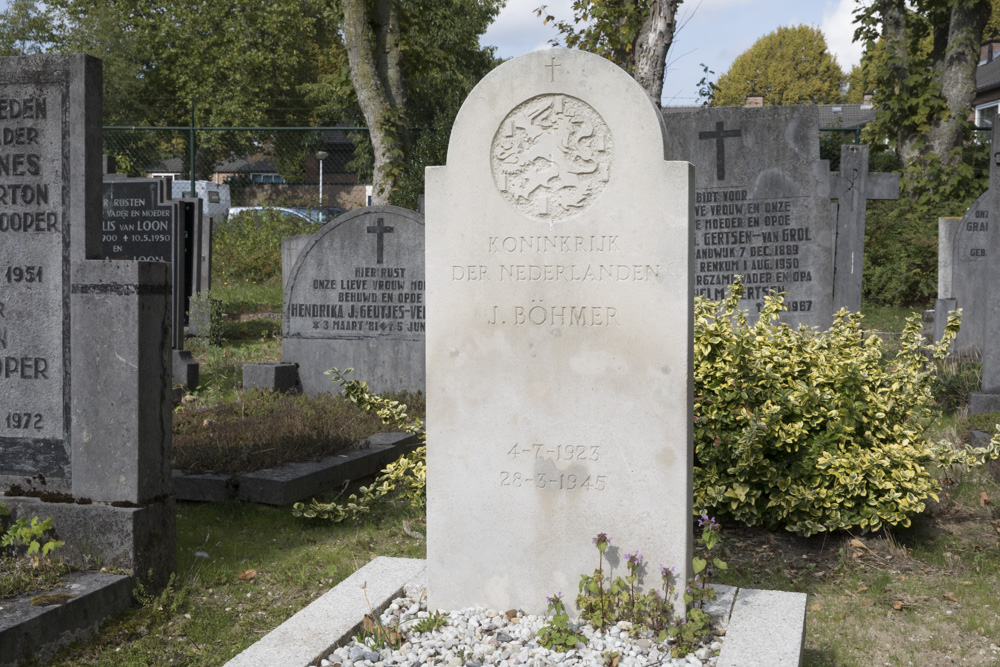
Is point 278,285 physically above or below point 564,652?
above

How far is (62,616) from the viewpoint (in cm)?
362

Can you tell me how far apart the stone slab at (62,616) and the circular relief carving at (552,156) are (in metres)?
2.27

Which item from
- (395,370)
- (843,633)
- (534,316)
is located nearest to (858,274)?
(395,370)

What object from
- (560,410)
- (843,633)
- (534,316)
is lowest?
(843,633)

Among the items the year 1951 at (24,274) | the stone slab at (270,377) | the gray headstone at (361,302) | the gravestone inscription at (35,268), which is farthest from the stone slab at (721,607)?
the stone slab at (270,377)

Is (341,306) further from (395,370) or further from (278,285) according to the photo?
(278,285)

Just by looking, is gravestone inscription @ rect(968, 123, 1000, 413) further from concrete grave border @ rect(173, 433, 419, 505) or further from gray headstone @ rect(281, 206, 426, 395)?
concrete grave border @ rect(173, 433, 419, 505)

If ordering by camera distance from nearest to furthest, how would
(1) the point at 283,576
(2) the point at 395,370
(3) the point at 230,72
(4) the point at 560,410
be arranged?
1. (4) the point at 560,410
2. (1) the point at 283,576
3. (2) the point at 395,370
4. (3) the point at 230,72

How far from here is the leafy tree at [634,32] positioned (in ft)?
28.0

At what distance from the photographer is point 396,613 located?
3.45 meters

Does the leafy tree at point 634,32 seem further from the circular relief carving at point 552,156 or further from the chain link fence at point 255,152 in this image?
the chain link fence at point 255,152

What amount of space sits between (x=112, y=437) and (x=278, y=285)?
13324mm

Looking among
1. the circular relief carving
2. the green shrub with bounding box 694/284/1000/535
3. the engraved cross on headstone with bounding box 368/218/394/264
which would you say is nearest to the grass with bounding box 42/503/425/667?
the green shrub with bounding box 694/284/1000/535

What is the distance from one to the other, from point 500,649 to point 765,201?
17.8ft
